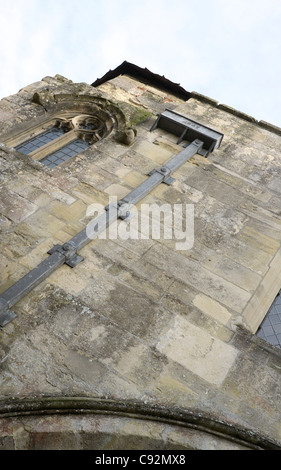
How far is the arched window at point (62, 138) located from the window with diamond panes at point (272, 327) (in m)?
6.47

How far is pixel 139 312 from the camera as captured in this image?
6922mm

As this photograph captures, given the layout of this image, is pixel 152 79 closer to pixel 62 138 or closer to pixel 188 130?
pixel 188 130

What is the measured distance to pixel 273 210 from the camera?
32.1 feet

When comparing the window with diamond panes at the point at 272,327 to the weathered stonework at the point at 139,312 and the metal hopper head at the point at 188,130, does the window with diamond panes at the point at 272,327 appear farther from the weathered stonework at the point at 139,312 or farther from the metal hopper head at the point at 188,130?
the metal hopper head at the point at 188,130

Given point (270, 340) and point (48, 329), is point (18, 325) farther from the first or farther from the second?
point (270, 340)

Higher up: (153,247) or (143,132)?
(143,132)

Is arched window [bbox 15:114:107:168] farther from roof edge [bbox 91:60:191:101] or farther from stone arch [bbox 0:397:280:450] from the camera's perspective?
stone arch [bbox 0:397:280:450]

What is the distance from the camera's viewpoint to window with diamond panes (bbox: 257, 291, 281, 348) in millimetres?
7910

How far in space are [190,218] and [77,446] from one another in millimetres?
5308

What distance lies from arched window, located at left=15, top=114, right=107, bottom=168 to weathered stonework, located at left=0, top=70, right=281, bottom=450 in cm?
59

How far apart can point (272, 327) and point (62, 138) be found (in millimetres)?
7437

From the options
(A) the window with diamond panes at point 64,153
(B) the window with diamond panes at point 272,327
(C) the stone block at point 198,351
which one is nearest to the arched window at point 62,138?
(A) the window with diamond panes at point 64,153

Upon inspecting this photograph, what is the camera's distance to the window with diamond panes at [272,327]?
791cm
